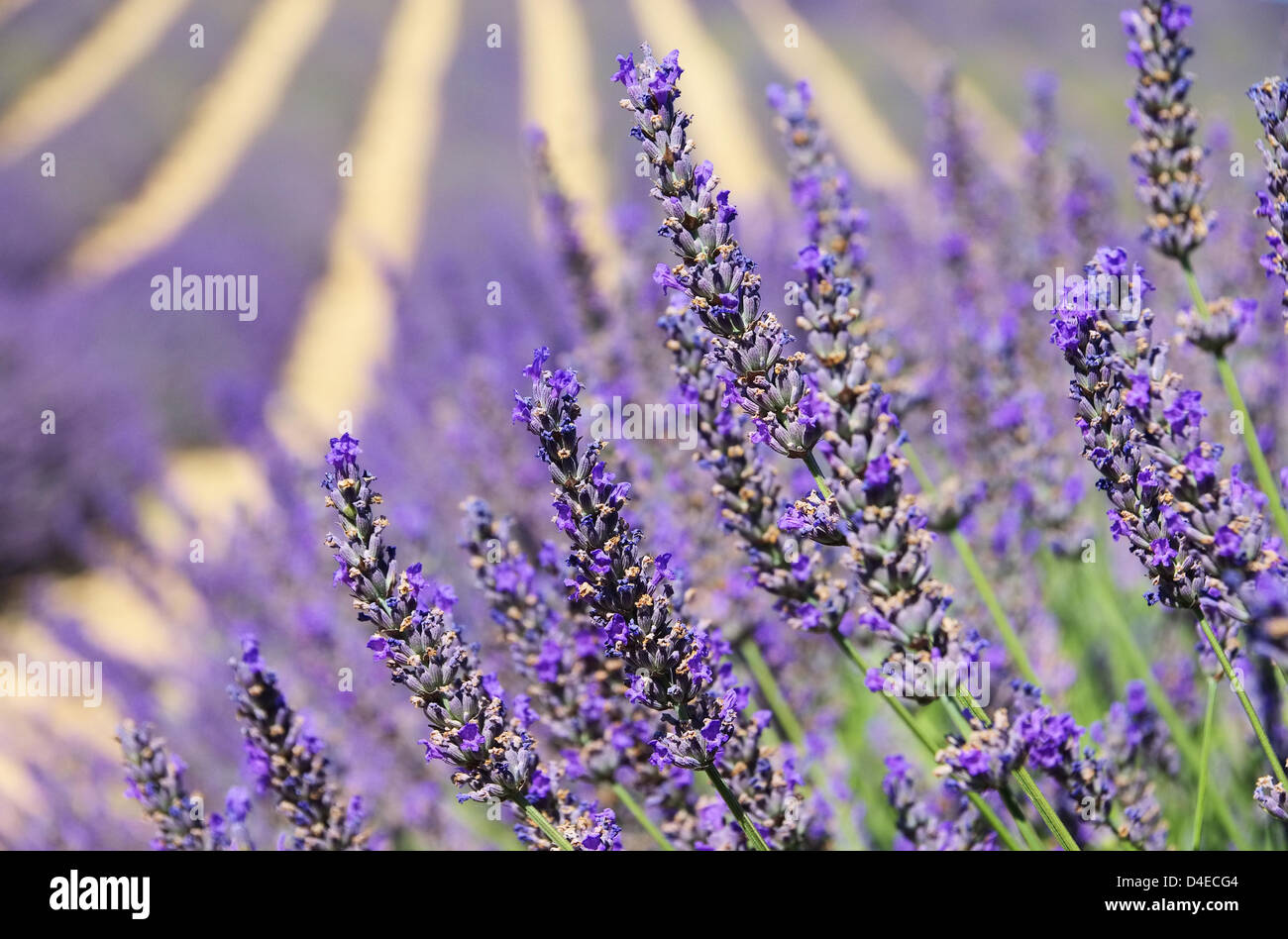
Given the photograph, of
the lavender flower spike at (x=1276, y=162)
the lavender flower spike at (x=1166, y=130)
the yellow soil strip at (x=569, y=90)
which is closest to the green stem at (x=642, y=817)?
the lavender flower spike at (x=1276, y=162)

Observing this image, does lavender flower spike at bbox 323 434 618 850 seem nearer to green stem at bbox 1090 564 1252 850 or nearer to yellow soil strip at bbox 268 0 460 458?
green stem at bbox 1090 564 1252 850

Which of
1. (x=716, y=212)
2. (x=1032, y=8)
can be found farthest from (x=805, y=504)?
(x=1032, y=8)

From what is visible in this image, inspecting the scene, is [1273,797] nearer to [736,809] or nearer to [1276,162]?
[736,809]

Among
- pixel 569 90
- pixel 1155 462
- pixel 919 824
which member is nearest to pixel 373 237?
pixel 569 90

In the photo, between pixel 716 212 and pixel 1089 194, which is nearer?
pixel 716 212

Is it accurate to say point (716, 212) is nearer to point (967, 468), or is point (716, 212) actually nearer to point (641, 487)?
point (641, 487)
